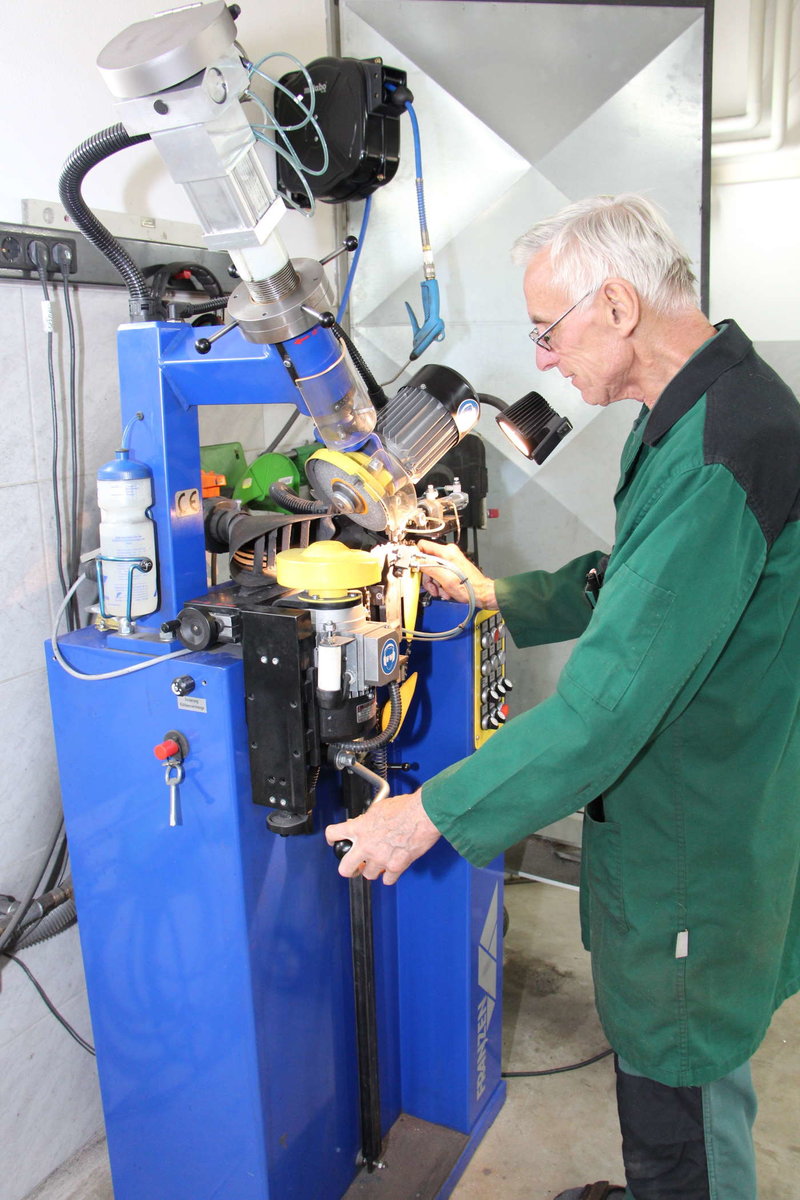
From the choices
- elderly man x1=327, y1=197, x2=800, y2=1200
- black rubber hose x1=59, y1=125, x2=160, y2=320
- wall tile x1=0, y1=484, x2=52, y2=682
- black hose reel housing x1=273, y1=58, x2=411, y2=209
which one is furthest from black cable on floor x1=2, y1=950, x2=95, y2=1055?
black hose reel housing x1=273, y1=58, x2=411, y2=209

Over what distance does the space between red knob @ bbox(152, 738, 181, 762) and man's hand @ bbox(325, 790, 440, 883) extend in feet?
0.87

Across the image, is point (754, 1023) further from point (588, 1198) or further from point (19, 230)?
point (19, 230)

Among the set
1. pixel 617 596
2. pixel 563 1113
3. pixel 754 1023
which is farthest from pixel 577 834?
pixel 617 596

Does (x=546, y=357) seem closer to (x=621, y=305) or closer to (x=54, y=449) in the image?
(x=621, y=305)

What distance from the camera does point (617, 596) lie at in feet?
3.48

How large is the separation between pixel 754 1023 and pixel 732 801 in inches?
13.5

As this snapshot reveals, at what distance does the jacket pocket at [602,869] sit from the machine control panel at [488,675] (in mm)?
326

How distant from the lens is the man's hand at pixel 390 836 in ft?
3.82

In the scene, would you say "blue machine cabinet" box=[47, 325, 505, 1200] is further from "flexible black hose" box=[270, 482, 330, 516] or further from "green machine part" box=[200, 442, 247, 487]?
"green machine part" box=[200, 442, 247, 487]

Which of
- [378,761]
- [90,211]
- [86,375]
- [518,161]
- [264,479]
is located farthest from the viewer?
[518,161]

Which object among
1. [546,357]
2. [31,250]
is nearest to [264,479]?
[31,250]

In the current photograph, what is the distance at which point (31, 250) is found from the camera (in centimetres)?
145

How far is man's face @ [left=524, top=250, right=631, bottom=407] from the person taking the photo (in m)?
1.25

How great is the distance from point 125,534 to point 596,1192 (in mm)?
1475
